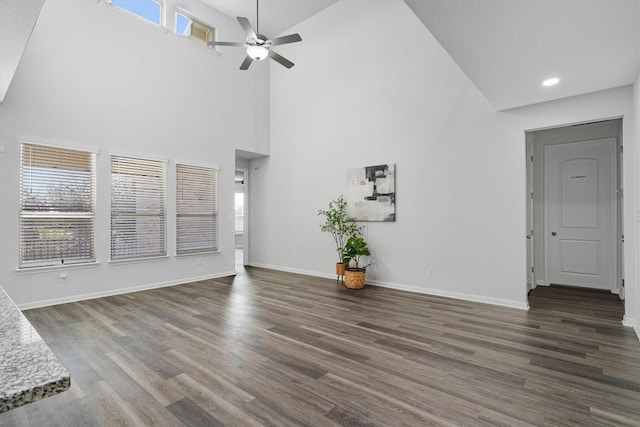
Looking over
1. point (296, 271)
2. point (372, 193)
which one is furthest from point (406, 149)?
point (296, 271)

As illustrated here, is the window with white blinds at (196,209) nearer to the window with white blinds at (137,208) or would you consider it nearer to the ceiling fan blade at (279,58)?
the window with white blinds at (137,208)

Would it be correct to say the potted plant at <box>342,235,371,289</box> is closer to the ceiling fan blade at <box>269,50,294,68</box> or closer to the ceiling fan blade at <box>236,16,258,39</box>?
the ceiling fan blade at <box>269,50,294,68</box>

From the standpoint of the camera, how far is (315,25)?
678 cm

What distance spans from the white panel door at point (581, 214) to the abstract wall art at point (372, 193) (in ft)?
9.24

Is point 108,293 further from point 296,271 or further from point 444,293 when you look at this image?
point 444,293

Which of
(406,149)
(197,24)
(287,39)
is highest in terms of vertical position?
(197,24)

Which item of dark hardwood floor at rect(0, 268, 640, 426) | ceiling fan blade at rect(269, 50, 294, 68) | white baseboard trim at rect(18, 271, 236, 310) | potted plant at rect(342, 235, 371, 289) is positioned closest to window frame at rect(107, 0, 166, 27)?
ceiling fan blade at rect(269, 50, 294, 68)

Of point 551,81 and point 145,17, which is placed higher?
point 145,17

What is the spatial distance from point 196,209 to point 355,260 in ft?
10.3

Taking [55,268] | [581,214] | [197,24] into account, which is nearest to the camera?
[55,268]

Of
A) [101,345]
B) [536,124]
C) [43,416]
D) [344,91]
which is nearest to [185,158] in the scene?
[344,91]

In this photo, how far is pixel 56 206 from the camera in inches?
181

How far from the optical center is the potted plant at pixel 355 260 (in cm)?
545

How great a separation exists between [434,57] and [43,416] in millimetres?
5842
